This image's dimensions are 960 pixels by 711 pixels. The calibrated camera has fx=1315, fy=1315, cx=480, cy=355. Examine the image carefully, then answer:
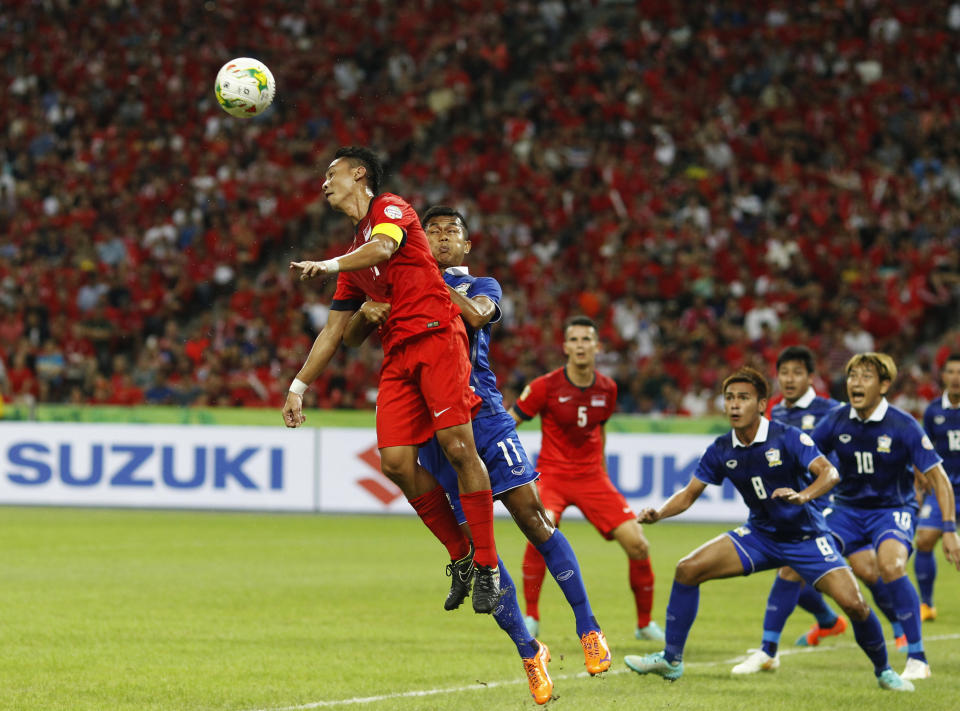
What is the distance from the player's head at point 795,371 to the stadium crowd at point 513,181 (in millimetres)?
7901

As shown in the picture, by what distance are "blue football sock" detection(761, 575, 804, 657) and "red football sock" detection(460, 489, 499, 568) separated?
2.77 meters

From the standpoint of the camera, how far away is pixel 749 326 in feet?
67.2

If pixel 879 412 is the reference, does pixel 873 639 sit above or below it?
below

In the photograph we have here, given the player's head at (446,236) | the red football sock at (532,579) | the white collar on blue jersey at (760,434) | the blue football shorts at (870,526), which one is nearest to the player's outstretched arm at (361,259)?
the player's head at (446,236)

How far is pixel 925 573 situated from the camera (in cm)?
1139

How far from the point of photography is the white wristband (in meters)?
5.97

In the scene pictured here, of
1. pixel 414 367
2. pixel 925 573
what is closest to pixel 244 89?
pixel 414 367

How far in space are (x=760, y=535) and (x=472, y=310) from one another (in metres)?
2.43

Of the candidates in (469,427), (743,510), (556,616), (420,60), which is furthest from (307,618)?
(420,60)

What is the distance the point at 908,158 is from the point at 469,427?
18189 millimetres

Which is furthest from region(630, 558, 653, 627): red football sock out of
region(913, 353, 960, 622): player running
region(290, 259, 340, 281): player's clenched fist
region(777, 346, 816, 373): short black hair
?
region(290, 259, 340, 281): player's clenched fist

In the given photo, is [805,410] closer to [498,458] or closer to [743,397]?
[743,397]

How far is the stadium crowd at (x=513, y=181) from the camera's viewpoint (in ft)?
68.2

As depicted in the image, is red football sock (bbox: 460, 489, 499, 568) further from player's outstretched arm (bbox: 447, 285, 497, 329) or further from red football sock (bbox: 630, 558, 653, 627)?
red football sock (bbox: 630, 558, 653, 627)
